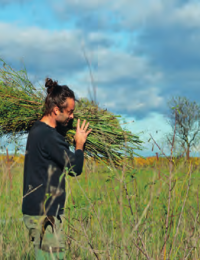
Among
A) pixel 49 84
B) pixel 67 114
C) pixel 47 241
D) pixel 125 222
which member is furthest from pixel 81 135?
pixel 125 222

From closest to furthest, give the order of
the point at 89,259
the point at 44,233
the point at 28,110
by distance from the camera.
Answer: the point at 44,233
the point at 89,259
the point at 28,110

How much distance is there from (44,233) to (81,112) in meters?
1.28

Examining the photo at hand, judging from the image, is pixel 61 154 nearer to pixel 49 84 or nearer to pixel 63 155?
pixel 63 155

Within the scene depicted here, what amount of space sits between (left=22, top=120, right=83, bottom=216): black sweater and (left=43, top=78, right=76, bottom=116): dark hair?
0.76ft

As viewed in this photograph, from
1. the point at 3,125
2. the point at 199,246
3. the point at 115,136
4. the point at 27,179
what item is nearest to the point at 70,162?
the point at 27,179

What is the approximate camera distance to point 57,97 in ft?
9.73

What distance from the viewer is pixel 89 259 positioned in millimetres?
2984

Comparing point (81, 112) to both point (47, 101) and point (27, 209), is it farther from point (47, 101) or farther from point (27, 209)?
point (27, 209)

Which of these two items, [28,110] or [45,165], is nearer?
[45,165]

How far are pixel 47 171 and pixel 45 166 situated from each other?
5cm

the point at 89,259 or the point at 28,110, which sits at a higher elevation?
the point at 28,110

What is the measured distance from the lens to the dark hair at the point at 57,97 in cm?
295

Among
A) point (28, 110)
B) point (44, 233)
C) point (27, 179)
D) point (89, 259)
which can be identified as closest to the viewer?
point (44, 233)

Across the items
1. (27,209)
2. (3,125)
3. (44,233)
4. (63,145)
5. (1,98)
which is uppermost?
(1,98)
